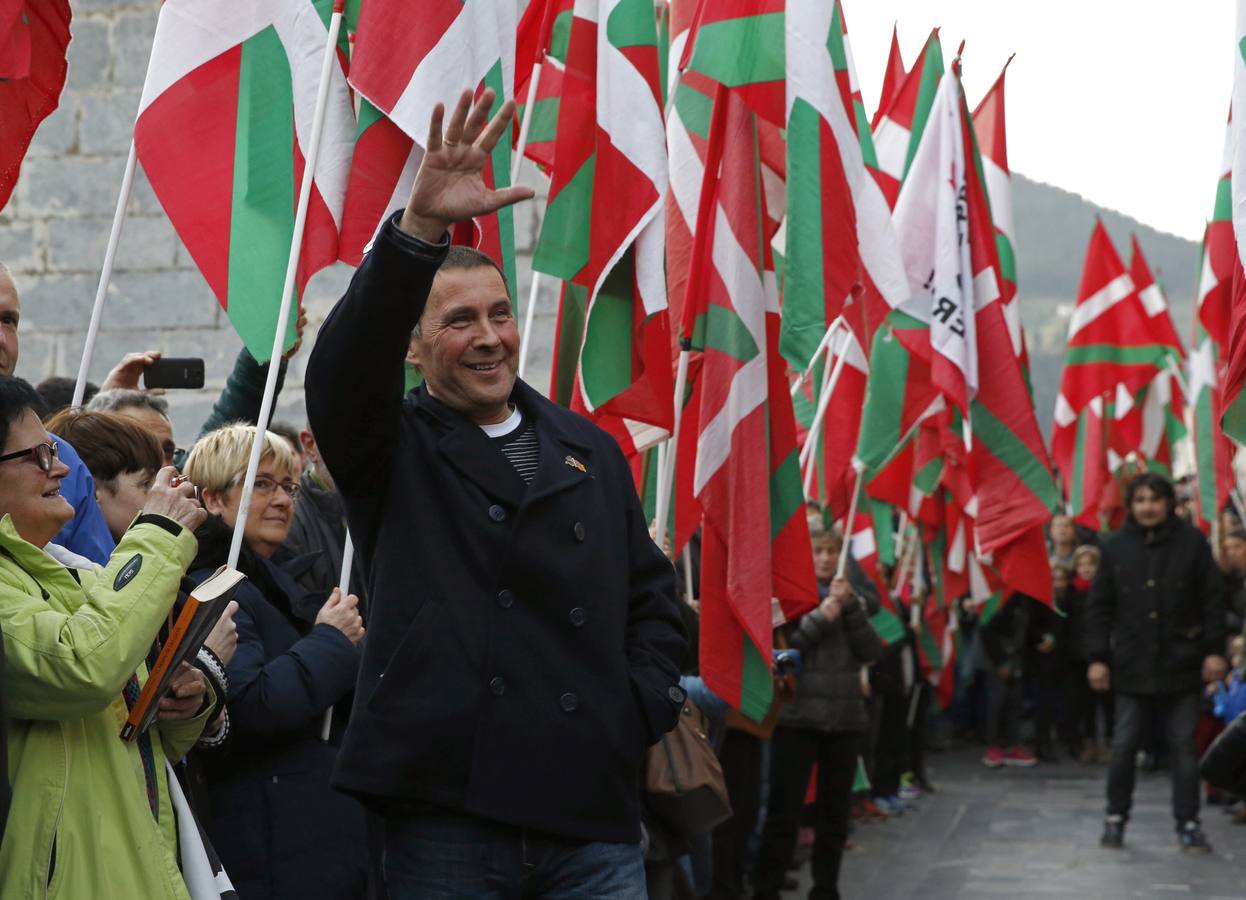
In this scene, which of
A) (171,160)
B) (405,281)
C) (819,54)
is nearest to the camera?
(405,281)

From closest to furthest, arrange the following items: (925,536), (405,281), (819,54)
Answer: (405,281)
(819,54)
(925,536)

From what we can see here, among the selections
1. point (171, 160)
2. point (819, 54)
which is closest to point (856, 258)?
point (819, 54)

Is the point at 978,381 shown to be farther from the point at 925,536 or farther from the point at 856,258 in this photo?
the point at 925,536

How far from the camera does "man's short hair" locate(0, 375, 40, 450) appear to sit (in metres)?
3.30

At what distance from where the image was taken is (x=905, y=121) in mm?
8797

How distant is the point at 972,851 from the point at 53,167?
6.47 metres

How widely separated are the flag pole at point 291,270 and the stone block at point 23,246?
589 cm

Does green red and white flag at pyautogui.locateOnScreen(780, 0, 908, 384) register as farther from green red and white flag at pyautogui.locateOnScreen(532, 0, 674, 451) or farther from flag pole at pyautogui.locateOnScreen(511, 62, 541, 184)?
flag pole at pyautogui.locateOnScreen(511, 62, 541, 184)

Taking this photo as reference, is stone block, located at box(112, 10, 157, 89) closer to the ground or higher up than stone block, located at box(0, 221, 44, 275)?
higher up

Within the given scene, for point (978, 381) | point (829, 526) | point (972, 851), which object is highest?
point (978, 381)

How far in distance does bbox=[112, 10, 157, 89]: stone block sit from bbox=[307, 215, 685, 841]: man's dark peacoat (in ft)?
25.0

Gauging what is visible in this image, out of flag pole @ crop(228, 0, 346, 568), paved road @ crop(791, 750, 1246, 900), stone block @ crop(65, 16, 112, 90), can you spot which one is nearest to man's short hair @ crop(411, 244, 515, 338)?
flag pole @ crop(228, 0, 346, 568)

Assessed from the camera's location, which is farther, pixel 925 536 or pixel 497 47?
pixel 925 536

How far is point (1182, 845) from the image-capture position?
33.0 feet
